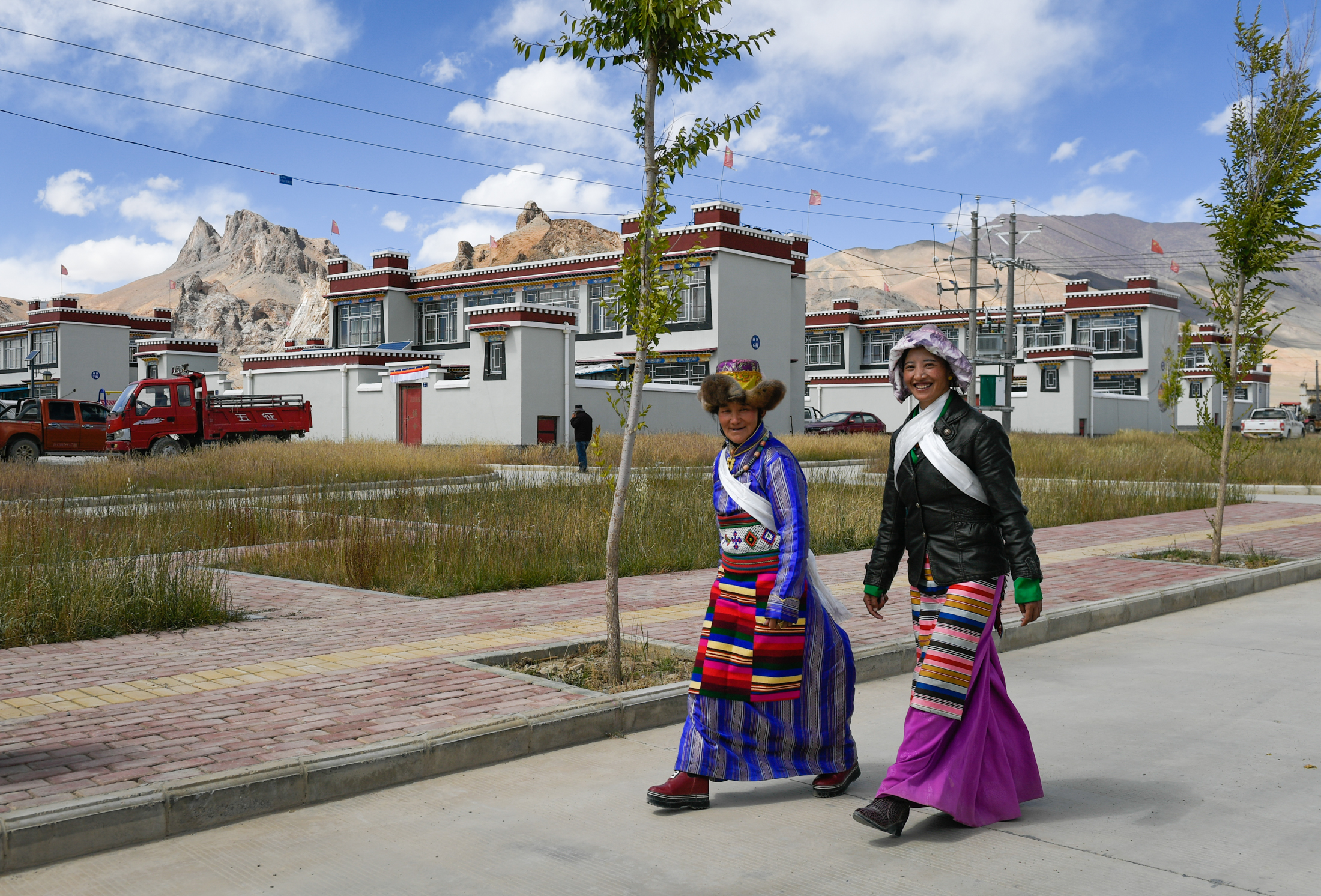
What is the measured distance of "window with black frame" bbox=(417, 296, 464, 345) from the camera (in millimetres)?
58625

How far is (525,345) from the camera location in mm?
36469

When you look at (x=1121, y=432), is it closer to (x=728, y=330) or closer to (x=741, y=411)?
(x=728, y=330)

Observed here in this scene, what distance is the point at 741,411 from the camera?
183 inches

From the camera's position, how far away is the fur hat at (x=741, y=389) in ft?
15.3

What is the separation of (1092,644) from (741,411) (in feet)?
16.3

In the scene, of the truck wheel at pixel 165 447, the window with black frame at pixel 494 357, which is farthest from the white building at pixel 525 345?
the truck wheel at pixel 165 447

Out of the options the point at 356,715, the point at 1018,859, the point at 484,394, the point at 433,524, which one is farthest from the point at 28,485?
the point at 484,394

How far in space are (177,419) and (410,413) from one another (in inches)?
403

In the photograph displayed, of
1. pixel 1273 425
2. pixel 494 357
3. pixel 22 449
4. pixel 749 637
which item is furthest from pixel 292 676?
pixel 1273 425

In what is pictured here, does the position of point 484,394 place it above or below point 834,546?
above

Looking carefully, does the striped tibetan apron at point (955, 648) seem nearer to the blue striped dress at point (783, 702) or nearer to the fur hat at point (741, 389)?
the blue striped dress at point (783, 702)

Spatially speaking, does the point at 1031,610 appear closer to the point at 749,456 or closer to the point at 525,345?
the point at 749,456

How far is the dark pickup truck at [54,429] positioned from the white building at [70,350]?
99.2 ft

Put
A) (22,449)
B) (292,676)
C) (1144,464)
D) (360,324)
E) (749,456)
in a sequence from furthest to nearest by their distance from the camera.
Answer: (360,324) < (22,449) < (1144,464) < (292,676) < (749,456)
